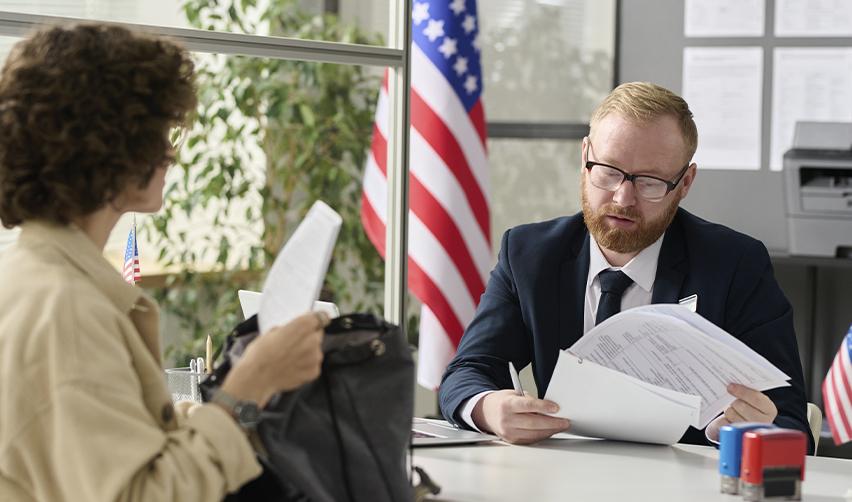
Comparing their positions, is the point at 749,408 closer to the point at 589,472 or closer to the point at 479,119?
the point at 589,472

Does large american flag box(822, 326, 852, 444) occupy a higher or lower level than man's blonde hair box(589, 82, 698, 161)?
lower

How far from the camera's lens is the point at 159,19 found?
167 inches

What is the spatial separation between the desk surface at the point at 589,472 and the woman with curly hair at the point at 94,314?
440mm

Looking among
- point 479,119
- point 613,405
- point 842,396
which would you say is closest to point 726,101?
point 479,119

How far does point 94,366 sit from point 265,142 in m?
3.32

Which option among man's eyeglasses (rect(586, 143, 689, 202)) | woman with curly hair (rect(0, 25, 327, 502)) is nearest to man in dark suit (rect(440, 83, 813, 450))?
man's eyeglasses (rect(586, 143, 689, 202))

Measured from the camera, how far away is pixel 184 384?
1.88 metres

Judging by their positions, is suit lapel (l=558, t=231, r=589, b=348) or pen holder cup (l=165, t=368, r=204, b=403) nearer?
pen holder cup (l=165, t=368, r=204, b=403)

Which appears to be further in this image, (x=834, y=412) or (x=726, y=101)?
(x=726, y=101)

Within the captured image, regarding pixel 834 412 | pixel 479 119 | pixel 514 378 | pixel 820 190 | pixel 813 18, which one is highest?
pixel 813 18

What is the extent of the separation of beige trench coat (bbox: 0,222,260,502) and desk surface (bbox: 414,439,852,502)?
1.57 feet

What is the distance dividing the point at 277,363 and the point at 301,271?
11cm

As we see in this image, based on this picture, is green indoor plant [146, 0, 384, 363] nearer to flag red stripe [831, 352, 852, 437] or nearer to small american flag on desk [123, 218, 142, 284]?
small american flag on desk [123, 218, 142, 284]

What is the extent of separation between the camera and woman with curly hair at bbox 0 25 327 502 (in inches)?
43.6
